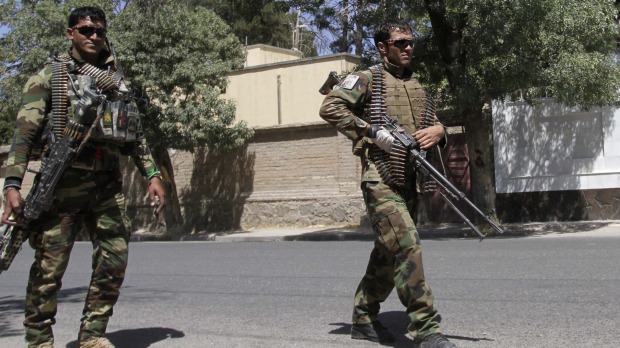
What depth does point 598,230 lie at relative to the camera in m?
15.7

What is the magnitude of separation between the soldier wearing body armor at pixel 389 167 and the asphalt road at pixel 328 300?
0.45 m

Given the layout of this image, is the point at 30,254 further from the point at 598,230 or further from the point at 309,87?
the point at 598,230

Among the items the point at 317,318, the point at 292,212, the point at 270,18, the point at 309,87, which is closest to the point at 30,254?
the point at 292,212

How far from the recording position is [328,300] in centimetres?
704

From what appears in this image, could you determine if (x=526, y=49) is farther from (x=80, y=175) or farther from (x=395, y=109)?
(x=80, y=175)

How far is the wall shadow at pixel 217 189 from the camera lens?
906 inches

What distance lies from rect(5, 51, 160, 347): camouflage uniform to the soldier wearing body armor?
4.68ft

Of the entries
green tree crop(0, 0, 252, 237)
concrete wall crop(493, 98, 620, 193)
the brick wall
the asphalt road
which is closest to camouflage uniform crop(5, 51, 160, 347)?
the asphalt road

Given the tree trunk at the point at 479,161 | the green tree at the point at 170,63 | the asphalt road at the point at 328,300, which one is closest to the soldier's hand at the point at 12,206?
the asphalt road at the point at 328,300

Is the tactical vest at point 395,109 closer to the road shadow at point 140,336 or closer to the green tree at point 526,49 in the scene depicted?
the road shadow at point 140,336

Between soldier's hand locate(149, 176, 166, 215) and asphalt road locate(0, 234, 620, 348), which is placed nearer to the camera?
soldier's hand locate(149, 176, 166, 215)

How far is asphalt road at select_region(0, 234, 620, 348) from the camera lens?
5.30 metres

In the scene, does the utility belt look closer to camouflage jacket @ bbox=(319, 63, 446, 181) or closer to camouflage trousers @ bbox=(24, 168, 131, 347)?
camouflage trousers @ bbox=(24, 168, 131, 347)

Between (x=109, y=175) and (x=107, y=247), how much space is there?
17.3 inches
